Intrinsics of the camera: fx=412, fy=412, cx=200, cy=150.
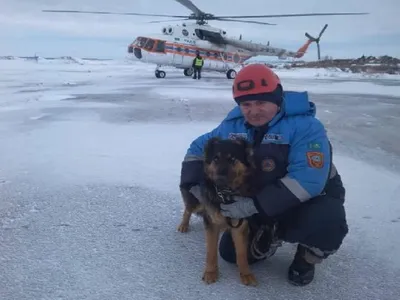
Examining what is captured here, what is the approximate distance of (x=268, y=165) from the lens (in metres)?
2.37

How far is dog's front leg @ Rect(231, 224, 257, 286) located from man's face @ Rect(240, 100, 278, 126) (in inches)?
25.1

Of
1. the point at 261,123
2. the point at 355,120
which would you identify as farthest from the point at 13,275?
the point at 355,120

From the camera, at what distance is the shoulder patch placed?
87.9 inches

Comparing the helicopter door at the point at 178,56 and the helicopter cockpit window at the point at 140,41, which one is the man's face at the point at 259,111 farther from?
the helicopter door at the point at 178,56

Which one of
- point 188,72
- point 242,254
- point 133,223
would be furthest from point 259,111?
point 188,72

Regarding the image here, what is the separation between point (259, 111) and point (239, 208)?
0.60 m

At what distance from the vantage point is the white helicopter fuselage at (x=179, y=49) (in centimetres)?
1998

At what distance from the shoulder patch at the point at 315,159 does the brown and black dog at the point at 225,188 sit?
0.31 meters

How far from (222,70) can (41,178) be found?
1935 centimetres

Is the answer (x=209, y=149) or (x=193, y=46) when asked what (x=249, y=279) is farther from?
(x=193, y=46)

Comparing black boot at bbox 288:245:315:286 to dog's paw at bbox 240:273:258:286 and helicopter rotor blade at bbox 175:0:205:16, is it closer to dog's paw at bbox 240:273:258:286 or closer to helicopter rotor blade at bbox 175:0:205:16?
dog's paw at bbox 240:273:258:286

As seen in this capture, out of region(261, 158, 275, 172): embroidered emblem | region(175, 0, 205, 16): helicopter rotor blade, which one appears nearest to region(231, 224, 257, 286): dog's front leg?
region(261, 158, 275, 172): embroidered emblem

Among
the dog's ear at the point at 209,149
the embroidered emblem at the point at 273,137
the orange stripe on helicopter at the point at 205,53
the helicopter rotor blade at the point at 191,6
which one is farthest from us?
the orange stripe on helicopter at the point at 205,53

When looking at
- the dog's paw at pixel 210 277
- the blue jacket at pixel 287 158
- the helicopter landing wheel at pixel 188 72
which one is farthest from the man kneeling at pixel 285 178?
the helicopter landing wheel at pixel 188 72
